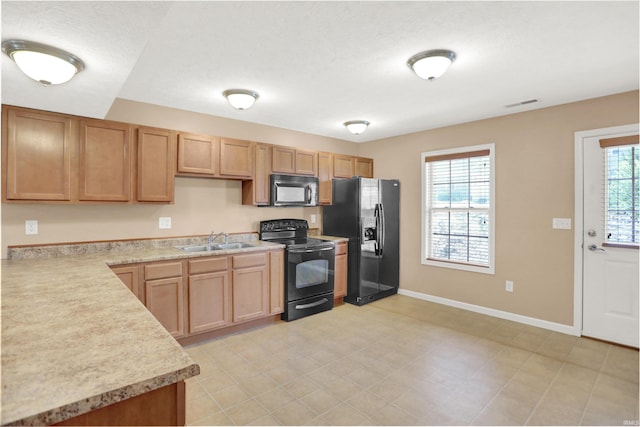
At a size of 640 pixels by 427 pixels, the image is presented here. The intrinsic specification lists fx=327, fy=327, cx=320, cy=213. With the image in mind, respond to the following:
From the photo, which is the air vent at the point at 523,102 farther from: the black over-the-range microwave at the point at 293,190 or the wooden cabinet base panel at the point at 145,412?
the wooden cabinet base panel at the point at 145,412

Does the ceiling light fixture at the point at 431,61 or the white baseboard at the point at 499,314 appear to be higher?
the ceiling light fixture at the point at 431,61

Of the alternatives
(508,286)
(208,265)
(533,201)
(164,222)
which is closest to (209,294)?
(208,265)

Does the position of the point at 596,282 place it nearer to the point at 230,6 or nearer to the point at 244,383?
the point at 244,383

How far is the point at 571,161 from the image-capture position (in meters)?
3.39

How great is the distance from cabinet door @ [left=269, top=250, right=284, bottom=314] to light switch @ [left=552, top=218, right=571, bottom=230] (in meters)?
2.99

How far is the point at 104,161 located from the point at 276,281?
2057 millimetres

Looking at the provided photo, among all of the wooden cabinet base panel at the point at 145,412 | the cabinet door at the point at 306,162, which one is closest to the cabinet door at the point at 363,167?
the cabinet door at the point at 306,162

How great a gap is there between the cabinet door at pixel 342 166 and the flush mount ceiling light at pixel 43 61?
3289 millimetres

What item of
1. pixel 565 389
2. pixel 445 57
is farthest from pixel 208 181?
pixel 565 389

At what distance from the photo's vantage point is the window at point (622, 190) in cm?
305

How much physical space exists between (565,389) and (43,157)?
14.5ft

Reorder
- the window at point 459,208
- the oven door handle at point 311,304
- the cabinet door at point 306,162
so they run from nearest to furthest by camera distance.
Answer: the oven door handle at point 311,304 < the window at point 459,208 < the cabinet door at point 306,162

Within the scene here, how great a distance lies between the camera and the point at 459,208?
170 inches

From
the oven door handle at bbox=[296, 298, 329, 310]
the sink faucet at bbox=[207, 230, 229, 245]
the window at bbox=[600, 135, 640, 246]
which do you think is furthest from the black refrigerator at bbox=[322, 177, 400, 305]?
the window at bbox=[600, 135, 640, 246]
